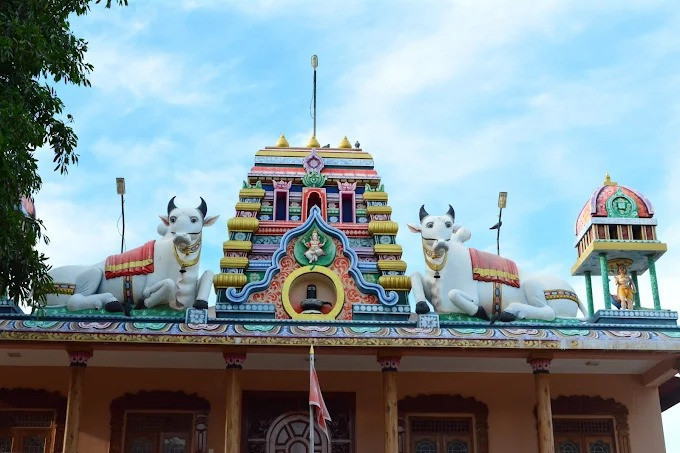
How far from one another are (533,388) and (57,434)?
9913 millimetres

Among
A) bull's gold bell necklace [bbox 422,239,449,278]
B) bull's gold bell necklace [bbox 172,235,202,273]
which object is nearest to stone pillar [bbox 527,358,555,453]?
bull's gold bell necklace [bbox 422,239,449,278]

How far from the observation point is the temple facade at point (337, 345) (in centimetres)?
1691

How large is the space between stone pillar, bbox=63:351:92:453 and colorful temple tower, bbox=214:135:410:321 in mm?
2714

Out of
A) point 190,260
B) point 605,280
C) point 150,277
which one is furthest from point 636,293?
point 150,277

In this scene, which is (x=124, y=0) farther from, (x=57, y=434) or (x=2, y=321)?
(x=57, y=434)

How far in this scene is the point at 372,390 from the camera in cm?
1906

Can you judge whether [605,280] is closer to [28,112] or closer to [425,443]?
[425,443]

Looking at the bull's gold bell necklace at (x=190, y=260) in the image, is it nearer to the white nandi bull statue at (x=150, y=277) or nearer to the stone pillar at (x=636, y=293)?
the white nandi bull statue at (x=150, y=277)

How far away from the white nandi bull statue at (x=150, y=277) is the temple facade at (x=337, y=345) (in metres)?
0.04

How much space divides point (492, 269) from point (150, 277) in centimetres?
694

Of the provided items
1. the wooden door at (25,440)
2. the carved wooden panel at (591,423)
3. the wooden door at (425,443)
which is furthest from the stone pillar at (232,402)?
the carved wooden panel at (591,423)

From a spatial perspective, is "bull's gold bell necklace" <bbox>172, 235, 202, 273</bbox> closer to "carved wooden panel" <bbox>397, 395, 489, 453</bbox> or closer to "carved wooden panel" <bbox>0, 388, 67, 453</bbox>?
"carved wooden panel" <bbox>0, 388, 67, 453</bbox>

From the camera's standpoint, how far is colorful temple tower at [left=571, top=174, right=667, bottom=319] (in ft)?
63.5

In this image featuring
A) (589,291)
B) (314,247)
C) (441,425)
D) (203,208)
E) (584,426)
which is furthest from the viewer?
(589,291)
